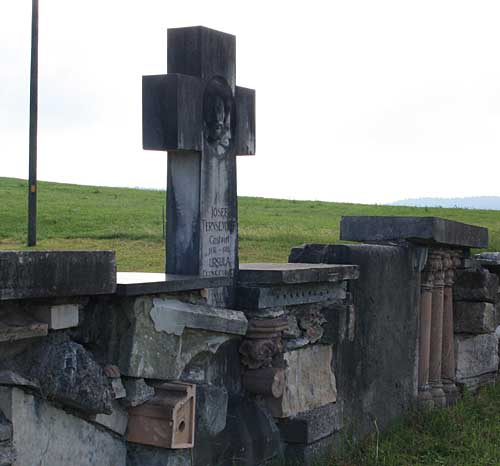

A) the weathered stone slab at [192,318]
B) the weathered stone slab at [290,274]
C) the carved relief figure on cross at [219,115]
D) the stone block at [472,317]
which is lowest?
the stone block at [472,317]

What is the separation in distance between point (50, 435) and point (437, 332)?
14.5ft

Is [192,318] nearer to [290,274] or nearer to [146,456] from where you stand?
[146,456]

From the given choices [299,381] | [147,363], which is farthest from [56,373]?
[299,381]

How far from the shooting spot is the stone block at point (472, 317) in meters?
7.75

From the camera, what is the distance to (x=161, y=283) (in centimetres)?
415

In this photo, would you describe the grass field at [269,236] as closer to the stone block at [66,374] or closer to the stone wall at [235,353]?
the stone wall at [235,353]

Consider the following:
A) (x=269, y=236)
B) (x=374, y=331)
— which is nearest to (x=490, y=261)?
(x=374, y=331)

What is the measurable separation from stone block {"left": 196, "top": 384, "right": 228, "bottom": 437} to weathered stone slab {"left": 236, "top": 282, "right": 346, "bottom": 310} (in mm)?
561

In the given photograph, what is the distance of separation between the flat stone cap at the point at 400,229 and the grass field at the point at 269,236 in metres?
1.34

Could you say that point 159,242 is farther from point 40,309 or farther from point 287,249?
point 40,309

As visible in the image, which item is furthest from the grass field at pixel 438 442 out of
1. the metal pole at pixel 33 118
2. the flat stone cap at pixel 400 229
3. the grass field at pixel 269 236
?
the metal pole at pixel 33 118

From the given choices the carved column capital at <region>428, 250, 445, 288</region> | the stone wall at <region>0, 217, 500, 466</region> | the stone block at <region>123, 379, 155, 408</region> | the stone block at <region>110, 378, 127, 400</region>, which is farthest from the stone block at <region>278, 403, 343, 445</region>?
the carved column capital at <region>428, 250, 445, 288</region>

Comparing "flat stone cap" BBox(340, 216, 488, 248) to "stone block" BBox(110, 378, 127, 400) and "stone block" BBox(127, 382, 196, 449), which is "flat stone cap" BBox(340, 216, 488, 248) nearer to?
"stone block" BBox(127, 382, 196, 449)

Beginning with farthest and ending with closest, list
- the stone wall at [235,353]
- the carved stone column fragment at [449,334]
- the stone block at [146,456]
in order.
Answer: the carved stone column fragment at [449,334] < the stone block at [146,456] < the stone wall at [235,353]
